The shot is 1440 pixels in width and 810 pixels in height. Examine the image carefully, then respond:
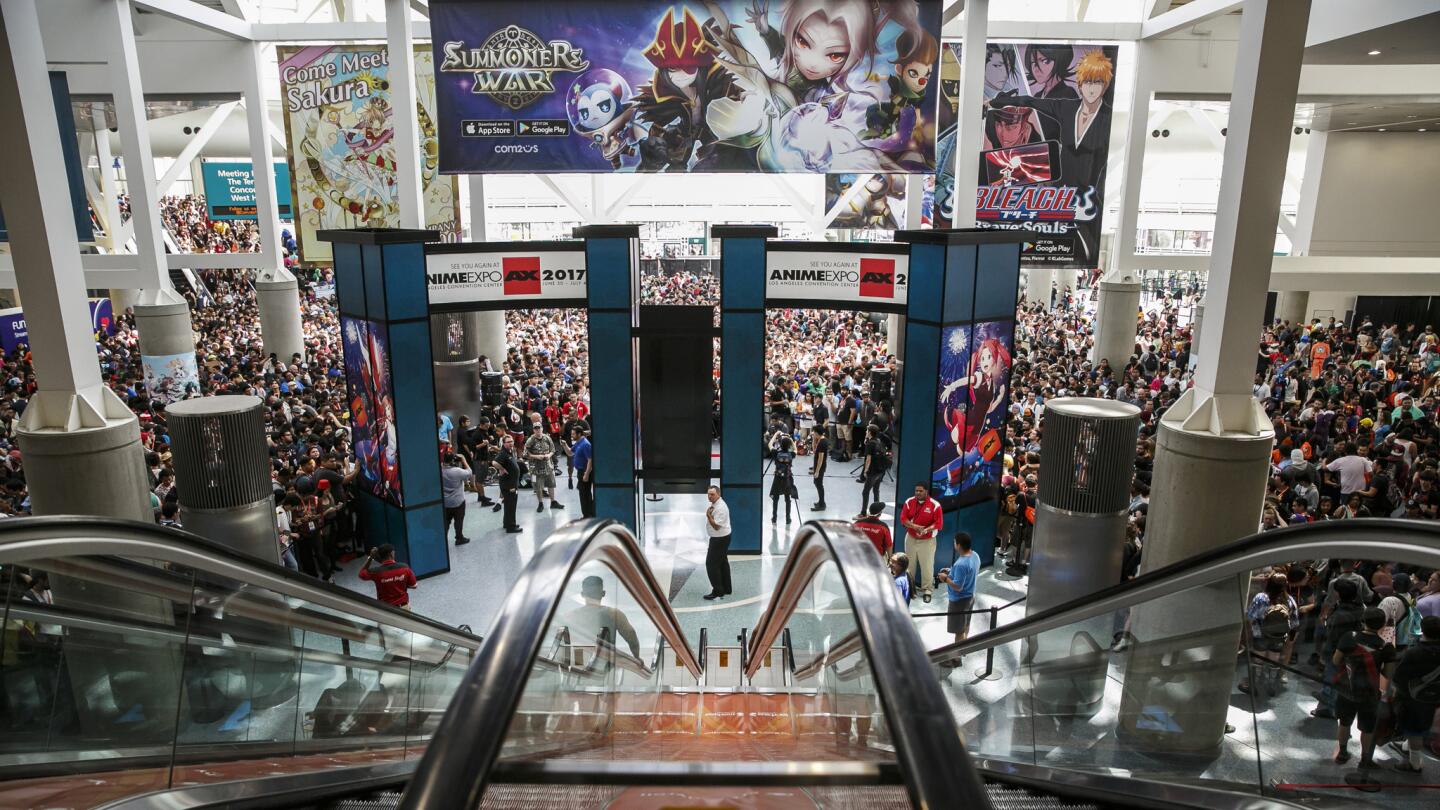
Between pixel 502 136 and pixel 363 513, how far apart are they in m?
5.12

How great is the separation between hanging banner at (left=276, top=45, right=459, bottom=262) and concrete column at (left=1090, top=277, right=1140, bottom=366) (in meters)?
13.6

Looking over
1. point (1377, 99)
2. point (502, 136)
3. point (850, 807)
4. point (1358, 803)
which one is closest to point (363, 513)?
point (502, 136)

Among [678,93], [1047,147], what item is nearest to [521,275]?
[678,93]

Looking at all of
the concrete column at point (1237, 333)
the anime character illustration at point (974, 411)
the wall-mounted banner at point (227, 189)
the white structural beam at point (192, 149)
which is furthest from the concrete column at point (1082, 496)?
the wall-mounted banner at point (227, 189)

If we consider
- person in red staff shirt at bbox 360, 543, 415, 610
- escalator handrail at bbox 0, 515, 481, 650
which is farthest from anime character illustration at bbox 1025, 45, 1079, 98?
escalator handrail at bbox 0, 515, 481, 650

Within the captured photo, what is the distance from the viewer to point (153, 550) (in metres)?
3.36

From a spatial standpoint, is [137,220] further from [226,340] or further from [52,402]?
[226,340]

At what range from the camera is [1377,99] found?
14602 millimetres

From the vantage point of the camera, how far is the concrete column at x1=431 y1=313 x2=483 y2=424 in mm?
15156

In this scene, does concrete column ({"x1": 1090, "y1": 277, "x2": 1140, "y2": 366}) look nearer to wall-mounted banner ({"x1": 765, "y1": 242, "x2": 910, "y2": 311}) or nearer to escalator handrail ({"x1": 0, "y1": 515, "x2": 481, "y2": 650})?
wall-mounted banner ({"x1": 765, "y1": 242, "x2": 910, "y2": 311})

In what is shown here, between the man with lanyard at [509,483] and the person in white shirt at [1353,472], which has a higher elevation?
the person in white shirt at [1353,472]

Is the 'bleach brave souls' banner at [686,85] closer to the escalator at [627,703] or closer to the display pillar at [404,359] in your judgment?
the display pillar at [404,359]

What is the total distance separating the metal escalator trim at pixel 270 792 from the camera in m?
A: 2.82

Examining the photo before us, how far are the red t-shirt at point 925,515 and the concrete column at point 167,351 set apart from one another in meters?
12.6
